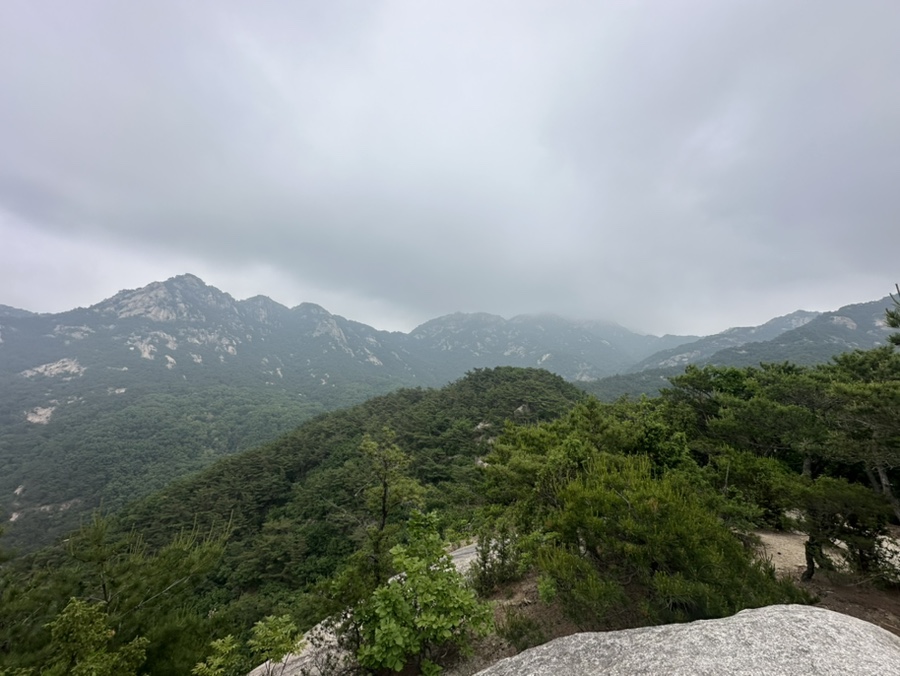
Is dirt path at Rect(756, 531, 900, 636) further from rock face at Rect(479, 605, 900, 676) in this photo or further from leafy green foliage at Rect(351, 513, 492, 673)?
leafy green foliage at Rect(351, 513, 492, 673)

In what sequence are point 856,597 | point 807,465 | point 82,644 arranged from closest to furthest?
point 82,644
point 856,597
point 807,465

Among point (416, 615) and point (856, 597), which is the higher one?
point (416, 615)

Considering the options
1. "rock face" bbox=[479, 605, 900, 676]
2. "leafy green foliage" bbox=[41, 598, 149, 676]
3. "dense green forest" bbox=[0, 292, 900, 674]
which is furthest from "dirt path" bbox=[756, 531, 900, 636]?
"leafy green foliage" bbox=[41, 598, 149, 676]

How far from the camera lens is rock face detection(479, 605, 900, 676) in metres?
3.37

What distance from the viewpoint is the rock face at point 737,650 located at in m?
3.37

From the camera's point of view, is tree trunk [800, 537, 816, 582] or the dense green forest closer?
the dense green forest

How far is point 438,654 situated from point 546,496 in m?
3.84

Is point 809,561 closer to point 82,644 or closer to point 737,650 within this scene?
point 737,650

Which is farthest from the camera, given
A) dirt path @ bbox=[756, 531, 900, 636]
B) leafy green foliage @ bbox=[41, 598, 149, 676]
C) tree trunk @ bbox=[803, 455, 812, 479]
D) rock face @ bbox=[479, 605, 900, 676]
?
tree trunk @ bbox=[803, 455, 812, 479]

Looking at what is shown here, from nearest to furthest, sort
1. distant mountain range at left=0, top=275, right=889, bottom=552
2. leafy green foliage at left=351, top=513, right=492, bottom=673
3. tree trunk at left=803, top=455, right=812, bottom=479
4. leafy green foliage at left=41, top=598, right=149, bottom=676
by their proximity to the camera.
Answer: leafy green foliage at left=41, top=598, right=149, bottom=676 < leafy green foliage at left=351, top=513, right=492, bottom=673 < tree trunk at left=803, top=455, right=812, bottom=479 < distant mountain range at left=0, top=275, right=889, bottom=552

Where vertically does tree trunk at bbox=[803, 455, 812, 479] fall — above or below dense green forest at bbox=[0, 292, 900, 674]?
below

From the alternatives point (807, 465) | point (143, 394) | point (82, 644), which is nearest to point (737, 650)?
point (82, 644)

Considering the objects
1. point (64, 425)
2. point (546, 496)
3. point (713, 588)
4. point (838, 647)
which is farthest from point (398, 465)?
point (64, 425)

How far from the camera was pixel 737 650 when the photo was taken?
3652 millimetres
